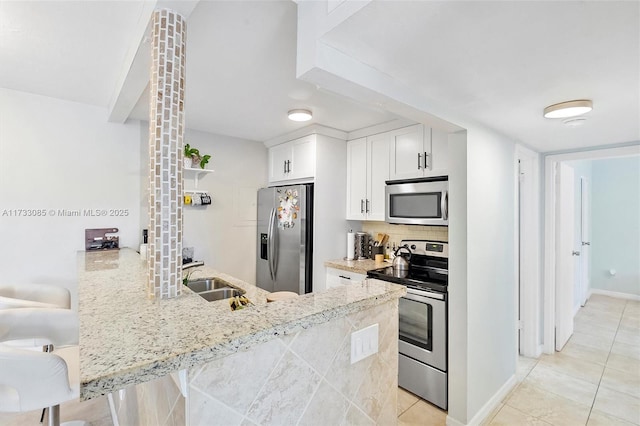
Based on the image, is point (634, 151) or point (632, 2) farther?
point (634, 151)

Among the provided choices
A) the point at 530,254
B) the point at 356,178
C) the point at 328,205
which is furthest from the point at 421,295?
the point at 530,254

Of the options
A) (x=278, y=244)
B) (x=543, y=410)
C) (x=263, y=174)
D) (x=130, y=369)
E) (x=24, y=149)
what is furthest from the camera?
(x=263, y=174)

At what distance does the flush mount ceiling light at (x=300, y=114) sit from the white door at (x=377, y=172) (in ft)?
2.47

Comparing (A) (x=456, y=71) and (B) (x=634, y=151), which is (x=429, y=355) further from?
(B) (x=634, y=151)

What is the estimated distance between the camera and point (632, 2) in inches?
36.6

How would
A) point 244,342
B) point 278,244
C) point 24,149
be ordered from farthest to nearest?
point 278,244, point 24,149, point 244,342

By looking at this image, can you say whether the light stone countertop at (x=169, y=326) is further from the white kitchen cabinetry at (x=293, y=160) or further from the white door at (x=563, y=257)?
the white door at (x=563, y=257)

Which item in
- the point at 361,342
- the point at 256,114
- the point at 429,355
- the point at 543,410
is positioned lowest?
the point at 543,410

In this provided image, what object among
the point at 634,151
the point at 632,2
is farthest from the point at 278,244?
the point at 634,151

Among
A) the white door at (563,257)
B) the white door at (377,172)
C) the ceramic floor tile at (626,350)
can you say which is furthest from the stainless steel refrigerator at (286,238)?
the ceramic floor tile at (626,350)

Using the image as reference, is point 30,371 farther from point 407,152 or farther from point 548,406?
point 548,406

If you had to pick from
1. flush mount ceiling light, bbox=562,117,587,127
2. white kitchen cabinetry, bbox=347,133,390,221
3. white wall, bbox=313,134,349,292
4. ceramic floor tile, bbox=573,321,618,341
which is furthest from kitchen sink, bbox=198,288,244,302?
ceramic floor tile, bbox=573,321,618,341

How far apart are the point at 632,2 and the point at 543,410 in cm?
259

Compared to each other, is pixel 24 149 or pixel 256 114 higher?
pixel 256 114
